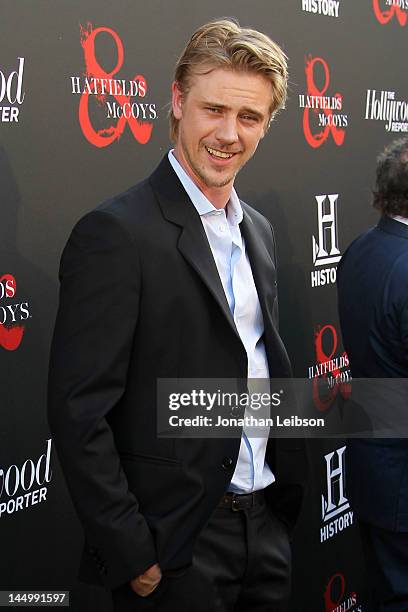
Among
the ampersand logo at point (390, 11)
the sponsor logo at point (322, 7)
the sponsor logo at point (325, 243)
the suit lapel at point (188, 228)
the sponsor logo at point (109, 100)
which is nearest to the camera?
the suit lapel at point (188, 228)

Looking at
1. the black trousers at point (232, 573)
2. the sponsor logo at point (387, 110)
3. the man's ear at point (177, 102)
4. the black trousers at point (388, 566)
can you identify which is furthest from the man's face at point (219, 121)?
the sponsor logo at point (387, 110)

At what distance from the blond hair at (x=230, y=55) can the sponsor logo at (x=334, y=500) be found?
6.62ft

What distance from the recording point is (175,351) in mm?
1727

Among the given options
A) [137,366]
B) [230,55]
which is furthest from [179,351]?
[230,55]

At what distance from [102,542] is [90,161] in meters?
1.12

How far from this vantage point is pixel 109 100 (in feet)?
7.88

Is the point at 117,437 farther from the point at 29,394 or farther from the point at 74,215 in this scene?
the point at 74,215

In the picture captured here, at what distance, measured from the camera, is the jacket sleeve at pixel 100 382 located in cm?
164

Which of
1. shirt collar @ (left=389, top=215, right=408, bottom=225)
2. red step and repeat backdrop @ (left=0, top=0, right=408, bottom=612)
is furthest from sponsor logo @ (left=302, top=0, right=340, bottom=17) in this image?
shirt collar @ (left=389, top=215, right=408, bottom=225)

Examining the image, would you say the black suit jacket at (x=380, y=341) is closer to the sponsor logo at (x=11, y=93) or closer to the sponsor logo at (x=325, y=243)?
the sponsor logo at (x=325, y=243)

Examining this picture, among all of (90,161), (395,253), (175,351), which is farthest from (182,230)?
(395,253)

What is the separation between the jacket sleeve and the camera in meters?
1.64

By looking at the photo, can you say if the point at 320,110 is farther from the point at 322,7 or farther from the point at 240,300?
the point at 240,300

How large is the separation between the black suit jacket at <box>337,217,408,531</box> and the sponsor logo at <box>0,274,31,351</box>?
92cm
